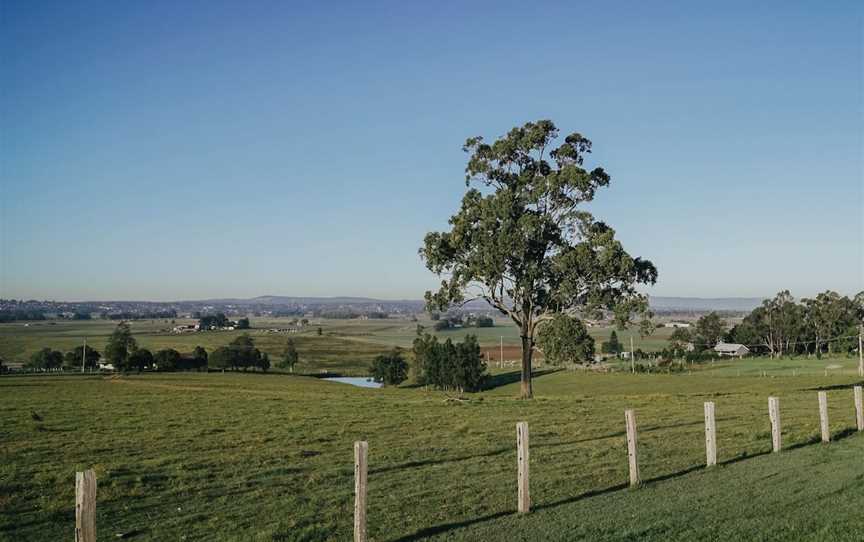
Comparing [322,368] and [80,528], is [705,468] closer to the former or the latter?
[80,528]

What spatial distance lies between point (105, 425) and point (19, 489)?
1350 cm

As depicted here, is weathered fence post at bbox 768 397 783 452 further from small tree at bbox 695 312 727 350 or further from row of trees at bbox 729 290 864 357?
small tree at bbox 695 312 727 350

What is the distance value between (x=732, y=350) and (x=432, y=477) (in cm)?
12840

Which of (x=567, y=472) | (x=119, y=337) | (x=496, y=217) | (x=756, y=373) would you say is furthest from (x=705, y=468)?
(x=119, y=337)

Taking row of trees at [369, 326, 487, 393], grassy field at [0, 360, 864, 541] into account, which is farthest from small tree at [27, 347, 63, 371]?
grassy field at [0, 360, 864, 541]

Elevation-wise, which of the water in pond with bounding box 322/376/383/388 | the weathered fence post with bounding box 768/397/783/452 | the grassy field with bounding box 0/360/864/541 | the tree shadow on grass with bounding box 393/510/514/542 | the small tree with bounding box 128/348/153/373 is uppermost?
the weathered fence post with bounding box 768/397/783/452

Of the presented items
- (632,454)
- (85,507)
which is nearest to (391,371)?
(632,454)

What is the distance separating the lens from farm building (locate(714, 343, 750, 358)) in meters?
131

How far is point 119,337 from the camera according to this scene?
123 m

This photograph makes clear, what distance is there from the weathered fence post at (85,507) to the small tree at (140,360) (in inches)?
3748

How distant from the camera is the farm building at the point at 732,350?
131 m

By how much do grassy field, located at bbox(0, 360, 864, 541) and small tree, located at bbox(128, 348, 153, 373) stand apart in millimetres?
71029

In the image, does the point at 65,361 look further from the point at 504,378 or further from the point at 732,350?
the point at 732,350

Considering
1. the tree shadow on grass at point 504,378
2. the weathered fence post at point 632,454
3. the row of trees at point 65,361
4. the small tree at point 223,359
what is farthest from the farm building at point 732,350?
the weathered fence post at point 632,454
